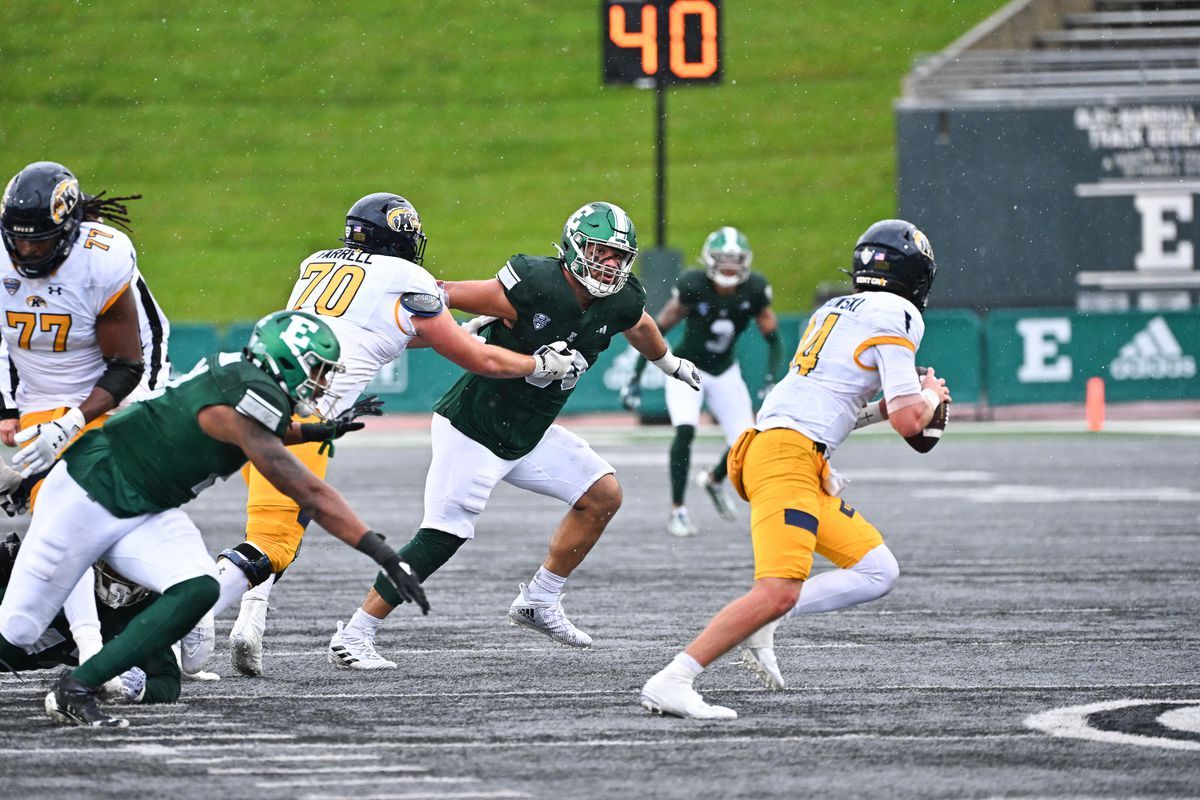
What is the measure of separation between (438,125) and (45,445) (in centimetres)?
3446

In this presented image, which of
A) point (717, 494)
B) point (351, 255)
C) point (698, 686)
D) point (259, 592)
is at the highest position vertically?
point (351, 255)

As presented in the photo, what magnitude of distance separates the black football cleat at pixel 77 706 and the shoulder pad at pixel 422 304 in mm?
2035

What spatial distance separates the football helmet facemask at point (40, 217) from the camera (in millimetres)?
6527

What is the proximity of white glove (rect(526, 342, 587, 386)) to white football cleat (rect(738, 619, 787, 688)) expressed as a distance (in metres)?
1.40

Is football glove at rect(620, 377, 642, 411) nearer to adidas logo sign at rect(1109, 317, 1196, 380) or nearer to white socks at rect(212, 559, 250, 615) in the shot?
white socks at rect(212, 559, 250, 615)

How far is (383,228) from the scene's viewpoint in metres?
7.49

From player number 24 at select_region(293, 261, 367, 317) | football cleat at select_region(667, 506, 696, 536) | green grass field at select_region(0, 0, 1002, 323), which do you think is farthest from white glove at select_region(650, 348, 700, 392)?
green grass field at select_region(0, 0, 1002, 323)

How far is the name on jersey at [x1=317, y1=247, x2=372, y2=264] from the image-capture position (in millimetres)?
7441

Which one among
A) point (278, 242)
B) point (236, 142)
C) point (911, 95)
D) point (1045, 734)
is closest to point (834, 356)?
point (1045, 734)

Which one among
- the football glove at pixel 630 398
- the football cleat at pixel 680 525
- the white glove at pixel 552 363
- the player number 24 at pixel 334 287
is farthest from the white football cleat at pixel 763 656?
the football glove at pixel 630 398

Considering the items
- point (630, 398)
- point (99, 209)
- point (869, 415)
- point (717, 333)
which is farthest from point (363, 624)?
point (717, 333)

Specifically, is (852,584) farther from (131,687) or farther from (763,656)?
(131,687)

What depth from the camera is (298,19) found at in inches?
1761

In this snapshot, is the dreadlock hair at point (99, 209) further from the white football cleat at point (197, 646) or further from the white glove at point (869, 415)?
the white glove at point (869, 415)
